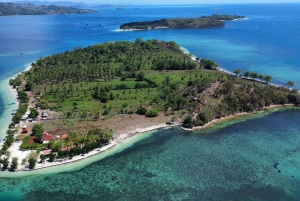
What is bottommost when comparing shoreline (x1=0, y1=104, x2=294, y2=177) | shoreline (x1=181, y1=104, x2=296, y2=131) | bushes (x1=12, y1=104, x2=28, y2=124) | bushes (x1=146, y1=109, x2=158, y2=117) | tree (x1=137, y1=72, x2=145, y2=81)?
shoreline (x1=0, y1=104, x2=294, y2=177)

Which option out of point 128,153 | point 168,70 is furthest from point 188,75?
point 128,153

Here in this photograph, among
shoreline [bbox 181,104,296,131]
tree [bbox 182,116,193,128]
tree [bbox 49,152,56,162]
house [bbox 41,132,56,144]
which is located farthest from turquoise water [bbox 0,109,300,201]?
house [bbox 41,132,56,144]

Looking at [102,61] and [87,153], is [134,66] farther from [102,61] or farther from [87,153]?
[87,153]

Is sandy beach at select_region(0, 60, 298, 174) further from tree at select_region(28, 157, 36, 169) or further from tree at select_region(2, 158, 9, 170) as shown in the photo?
tree at select_region(2, 158, 9, 170)

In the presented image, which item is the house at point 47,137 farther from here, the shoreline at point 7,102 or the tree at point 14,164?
the shoreline at point 7,102

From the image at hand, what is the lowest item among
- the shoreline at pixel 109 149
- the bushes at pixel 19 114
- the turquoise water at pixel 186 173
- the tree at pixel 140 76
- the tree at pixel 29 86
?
the turquoise water at pixel 186 173

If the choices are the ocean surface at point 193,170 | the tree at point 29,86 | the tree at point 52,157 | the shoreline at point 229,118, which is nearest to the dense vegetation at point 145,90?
the shoreline at point 229,118
